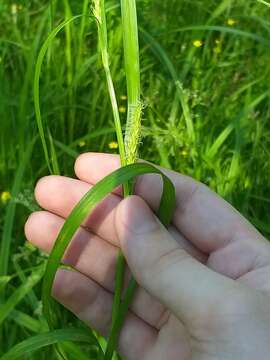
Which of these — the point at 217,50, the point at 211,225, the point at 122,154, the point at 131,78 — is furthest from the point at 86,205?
the point at 217,50

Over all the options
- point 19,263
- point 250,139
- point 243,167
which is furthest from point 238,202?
point 19,263

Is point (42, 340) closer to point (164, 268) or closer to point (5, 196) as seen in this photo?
point (164, 268)

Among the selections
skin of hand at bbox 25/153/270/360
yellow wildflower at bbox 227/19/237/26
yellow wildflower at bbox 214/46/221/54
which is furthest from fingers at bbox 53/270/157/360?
yellow wildflower at bbox 227/19/237/26

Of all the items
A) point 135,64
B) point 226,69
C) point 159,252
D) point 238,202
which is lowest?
point 238,202

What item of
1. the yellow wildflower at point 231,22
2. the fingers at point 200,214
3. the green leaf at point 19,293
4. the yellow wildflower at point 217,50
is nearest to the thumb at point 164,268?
the fingers at point 200,214

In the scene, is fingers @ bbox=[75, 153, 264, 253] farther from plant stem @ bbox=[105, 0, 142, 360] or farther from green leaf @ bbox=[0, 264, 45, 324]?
green leaf @ bbox=[0, 264, 45, 324]

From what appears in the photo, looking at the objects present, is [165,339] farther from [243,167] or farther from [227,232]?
[243,167]

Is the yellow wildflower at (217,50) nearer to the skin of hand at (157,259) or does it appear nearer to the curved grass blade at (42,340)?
the skin of hand at (157,259)
